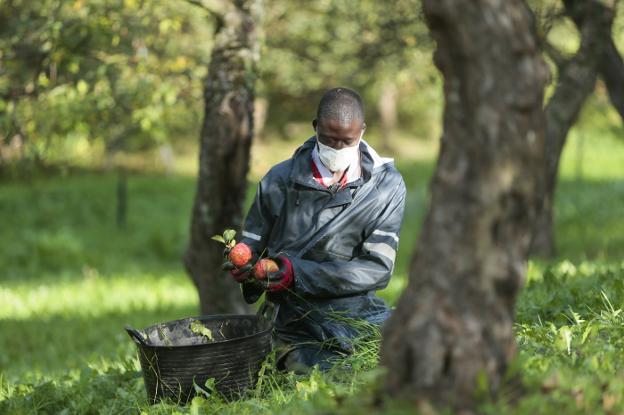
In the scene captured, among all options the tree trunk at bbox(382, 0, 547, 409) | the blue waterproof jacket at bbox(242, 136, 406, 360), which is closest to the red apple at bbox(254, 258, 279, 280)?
the blue waterproof jacket at bbox(242, 136, 406, 360)

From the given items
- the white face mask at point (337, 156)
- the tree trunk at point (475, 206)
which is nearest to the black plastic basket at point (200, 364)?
the white face mask at point (337, 156)

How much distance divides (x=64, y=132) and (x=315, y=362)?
4078mm

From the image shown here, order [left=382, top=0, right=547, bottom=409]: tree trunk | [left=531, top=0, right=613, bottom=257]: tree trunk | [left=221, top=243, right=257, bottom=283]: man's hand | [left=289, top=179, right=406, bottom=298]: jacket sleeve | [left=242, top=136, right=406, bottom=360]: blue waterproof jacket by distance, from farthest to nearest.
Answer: [left=531, top=0, right=613, bottom=257]: tree trunk, [left=242, top=136, right=406, bottom=360]: blue waterproof jacket, [left=289, top=179, right=406, bottom=298]: jacket sleeve, [left=221, top=243, right=257, bottom=283]: man's hand, [left=382, top=0, right=547, bottom=409]: tree trunk

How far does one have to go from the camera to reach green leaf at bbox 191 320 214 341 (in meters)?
4.80

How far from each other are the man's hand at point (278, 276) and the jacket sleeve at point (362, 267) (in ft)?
0.14

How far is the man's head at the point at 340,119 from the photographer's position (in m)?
4.69

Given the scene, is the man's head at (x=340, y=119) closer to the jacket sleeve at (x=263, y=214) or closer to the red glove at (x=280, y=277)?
the jacket sleeve at (x=263, y=214)

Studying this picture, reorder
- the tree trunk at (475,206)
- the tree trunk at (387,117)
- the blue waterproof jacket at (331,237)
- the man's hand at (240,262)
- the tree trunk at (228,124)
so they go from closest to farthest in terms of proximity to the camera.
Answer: the tree trunk at (475,206) → the man's hand at (240,262) → the blue waterproof jacket at (331,237) → the tree trunk at (228,124) → the tree trunk at (387,117)

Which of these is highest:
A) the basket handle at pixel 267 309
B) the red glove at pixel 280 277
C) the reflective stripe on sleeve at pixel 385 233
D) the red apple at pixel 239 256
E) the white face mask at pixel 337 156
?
the white face mask at pixel 337 156

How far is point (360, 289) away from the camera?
4.79m

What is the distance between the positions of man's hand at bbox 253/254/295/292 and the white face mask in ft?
1.99

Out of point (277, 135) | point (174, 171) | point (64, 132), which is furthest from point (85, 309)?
point (277, 135)

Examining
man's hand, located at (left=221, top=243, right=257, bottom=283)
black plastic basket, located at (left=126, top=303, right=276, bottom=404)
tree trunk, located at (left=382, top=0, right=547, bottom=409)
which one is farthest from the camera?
man's hand, located at (left=221, top=243, right=257, bottom=283)

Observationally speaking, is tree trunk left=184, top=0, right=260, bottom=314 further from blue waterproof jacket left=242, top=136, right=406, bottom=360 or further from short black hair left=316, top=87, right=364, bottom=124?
short black hair left=316, top=87, right=364, bottom=124
